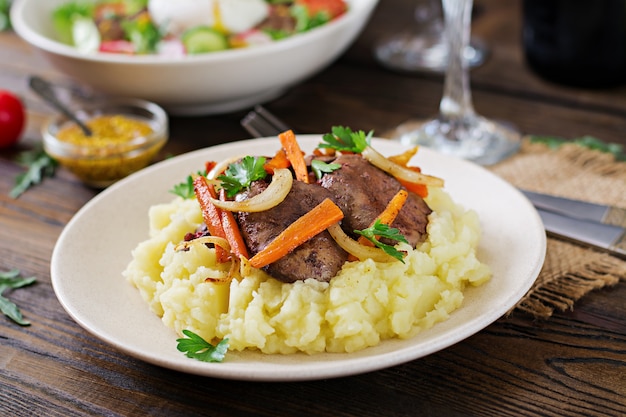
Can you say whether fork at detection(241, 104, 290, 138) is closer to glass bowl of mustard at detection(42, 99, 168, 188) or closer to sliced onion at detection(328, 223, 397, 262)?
glass bowl of mustard at detection(42, 99, 168, 188)

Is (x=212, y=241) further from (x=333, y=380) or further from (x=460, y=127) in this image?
(x=460, y=127)

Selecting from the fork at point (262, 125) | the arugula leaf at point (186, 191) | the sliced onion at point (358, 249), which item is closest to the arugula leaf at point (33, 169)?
the fork at point (262, 125)

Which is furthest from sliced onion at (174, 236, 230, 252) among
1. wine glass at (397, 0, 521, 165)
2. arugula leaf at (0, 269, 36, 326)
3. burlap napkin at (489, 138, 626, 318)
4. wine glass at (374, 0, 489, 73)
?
wine glass at (374, 0, 489, 73)

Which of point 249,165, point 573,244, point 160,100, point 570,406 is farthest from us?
point 160,100

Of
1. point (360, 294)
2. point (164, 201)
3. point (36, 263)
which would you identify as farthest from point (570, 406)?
point (36, 263)

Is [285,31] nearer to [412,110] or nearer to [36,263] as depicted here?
[412,110]

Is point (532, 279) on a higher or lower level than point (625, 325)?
higher
